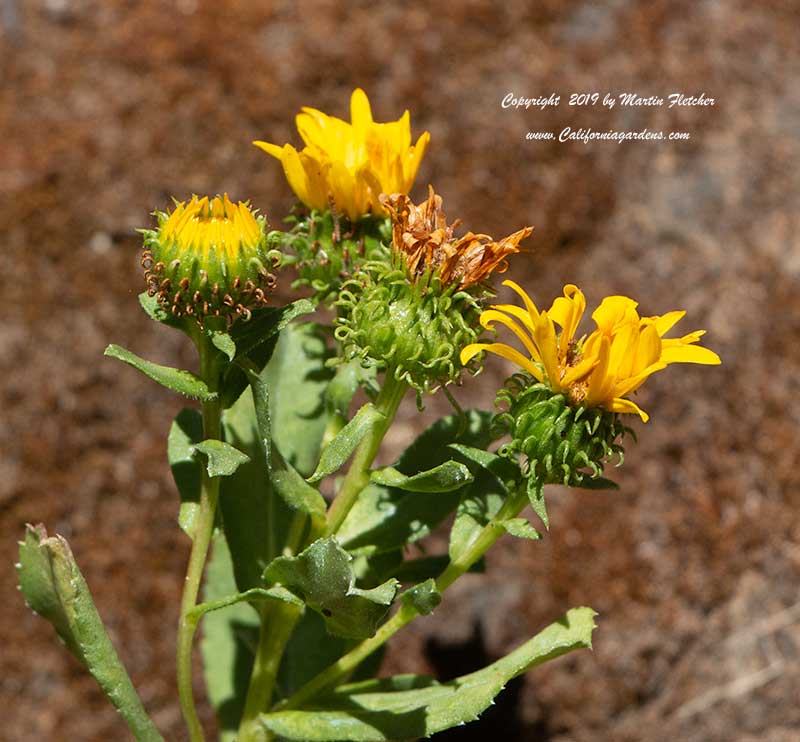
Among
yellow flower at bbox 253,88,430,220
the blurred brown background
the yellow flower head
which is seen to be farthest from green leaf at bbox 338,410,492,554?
the blurred brown background

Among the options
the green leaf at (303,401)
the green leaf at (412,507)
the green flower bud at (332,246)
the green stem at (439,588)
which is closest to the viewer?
the green stem at (439,588)

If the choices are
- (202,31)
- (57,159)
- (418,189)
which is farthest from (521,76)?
(57,159)

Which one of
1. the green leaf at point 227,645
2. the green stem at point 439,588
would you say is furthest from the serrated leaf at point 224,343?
the green leaf at point 227,645

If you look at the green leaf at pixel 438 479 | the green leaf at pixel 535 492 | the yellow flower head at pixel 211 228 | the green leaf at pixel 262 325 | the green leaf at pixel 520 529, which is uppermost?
the yellow flower head at pixel 211 228

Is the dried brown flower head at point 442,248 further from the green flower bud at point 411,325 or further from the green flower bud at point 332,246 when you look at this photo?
the green flower bud at point 332,246

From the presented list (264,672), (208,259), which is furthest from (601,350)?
(264,672)

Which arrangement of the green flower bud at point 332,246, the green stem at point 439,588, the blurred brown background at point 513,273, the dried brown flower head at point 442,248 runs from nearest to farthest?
the dried brown flower head at point 442,248 < the green stem at point 439,588 < the green flower bud at point 332,246 < the blurred brown background at point 513,273

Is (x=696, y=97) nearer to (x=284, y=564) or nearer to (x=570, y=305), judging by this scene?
(x=570, y=305)
